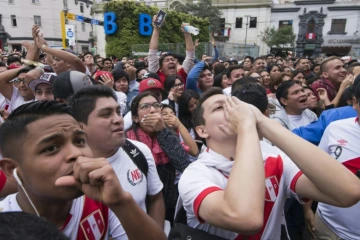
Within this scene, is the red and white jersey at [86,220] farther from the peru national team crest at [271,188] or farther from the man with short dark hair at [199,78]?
the man with short dark hair at [199,78]

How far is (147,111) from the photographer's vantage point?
103 inches

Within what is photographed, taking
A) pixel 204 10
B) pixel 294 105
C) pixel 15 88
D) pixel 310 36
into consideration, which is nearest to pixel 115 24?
pixel 15 88

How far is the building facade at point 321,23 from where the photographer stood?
38750 millimetres

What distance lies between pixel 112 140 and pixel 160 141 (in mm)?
663


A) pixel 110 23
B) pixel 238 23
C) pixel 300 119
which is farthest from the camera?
pixel 238 23

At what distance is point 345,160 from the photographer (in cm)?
202

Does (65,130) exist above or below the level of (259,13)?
below

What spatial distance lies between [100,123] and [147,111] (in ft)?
2.45

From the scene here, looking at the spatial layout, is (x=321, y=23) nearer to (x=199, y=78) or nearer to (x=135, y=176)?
(x=199, y=78)

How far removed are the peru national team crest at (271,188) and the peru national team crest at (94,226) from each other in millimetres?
959

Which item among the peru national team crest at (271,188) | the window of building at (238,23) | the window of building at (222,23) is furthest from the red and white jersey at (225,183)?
the window of building at (238,23)

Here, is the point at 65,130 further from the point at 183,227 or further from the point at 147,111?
the point at 147,111

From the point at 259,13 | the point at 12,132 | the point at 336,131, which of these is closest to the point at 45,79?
the point at 12,132

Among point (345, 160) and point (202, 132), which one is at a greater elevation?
point (202, 132)
